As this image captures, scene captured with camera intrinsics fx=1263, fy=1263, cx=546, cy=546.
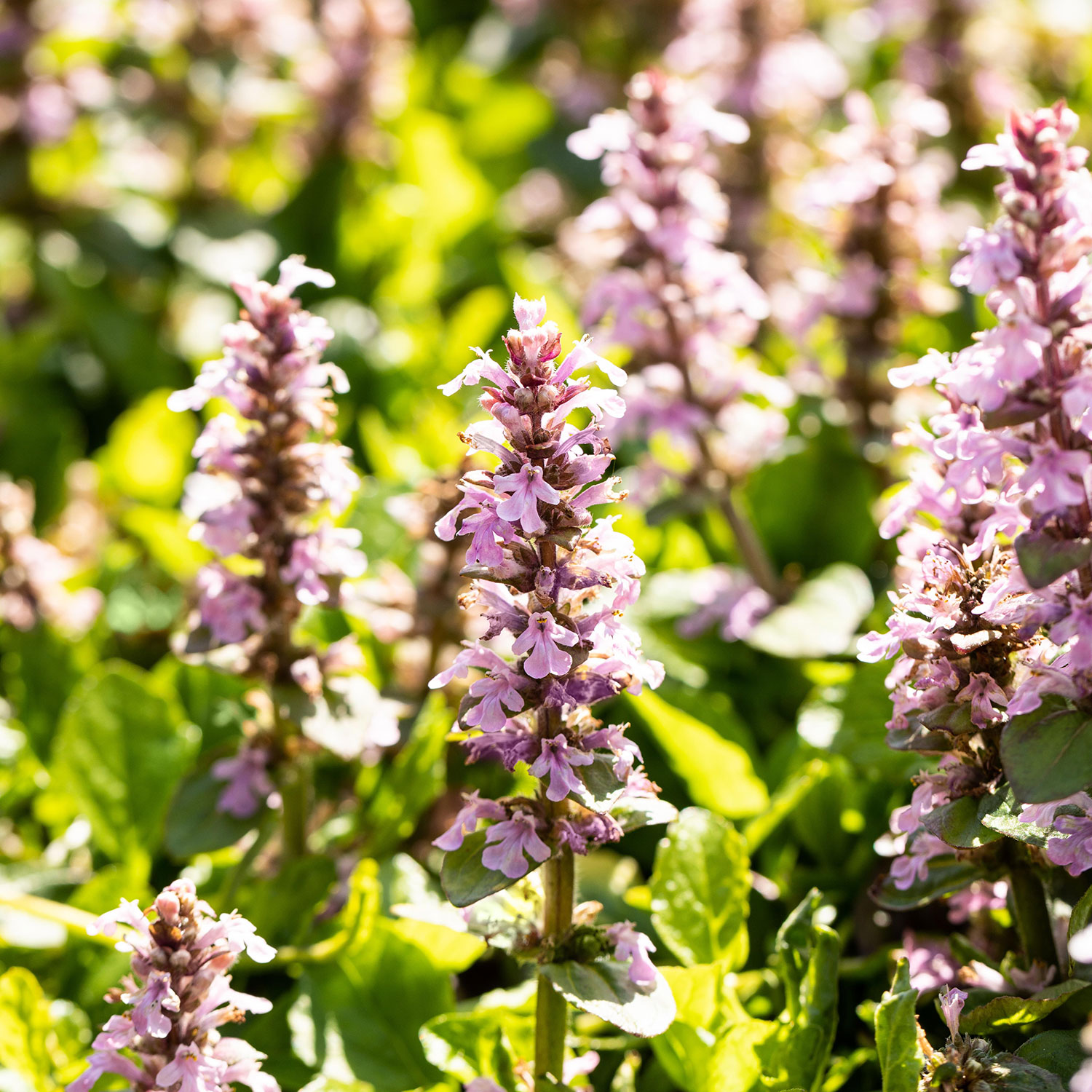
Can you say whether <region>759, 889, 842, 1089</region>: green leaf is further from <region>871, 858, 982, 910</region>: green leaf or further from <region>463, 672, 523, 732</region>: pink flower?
<region>463, 672, 523, 732</region>: pink flower

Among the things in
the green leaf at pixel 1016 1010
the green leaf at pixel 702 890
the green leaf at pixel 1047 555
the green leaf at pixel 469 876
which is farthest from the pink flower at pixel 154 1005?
the green leaf at pixel 1047 555

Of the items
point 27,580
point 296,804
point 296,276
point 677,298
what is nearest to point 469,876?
point 296,804

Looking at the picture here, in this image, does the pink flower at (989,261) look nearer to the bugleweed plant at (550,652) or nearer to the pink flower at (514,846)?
the bugleweed plant at (550,652)

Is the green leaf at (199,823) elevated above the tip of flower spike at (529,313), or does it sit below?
below

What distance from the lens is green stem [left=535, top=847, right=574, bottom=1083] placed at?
1.73 m

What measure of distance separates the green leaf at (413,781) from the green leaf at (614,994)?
61 cm

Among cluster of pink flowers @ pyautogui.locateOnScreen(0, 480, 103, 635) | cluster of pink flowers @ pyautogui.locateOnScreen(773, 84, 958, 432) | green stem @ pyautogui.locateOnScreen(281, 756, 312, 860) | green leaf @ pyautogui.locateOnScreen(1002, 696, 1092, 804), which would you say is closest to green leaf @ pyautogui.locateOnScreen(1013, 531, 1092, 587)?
green leaf @ pyautogui.locateOnScreen(1002, 696, 1092, 804)

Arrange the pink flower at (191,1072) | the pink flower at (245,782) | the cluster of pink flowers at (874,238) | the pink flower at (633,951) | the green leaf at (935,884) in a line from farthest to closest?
the cluster of pink flowers at (874,238), the pink flower at (245,782), the green leaf at (935,884), the pink flower at (633,951), the pink flower at (191,1072)

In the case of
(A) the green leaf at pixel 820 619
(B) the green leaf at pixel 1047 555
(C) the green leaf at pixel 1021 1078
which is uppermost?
(B) the green leaf at pixel 1047 555

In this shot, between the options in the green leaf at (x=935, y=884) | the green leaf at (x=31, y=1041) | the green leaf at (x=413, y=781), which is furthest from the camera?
the green leaf at (x=413, y=781)

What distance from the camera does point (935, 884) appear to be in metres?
1.80

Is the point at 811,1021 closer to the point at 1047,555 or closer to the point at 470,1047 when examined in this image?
the point at 470,1047

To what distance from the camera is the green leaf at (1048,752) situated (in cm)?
147

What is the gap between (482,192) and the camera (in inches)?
178
